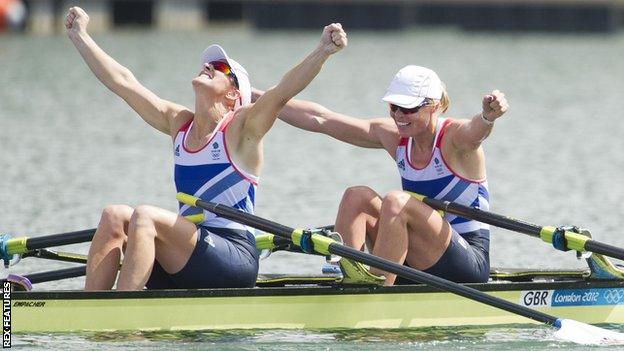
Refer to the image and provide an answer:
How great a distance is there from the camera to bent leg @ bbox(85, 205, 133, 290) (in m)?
10.1

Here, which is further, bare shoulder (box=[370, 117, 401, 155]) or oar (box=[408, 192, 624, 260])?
bare shoulder (box=[370, 117, 401, 155])

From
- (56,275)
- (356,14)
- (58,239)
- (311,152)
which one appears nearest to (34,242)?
(58,239)

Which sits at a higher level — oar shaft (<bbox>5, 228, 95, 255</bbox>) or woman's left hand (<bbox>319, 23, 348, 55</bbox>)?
woman's left hand (<bbox>319, 23, 348, 55</bbox>)

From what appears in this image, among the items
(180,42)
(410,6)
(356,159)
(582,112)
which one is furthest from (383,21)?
(356,159)

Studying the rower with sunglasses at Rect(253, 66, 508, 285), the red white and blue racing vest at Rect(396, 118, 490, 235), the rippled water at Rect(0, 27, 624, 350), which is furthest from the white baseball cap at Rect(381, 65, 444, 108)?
the rippled water at Rect(0, 27, 624, 350)

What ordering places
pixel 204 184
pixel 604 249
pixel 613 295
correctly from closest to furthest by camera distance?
1. pixel 204 184
2. pixel 604 249
3. pixel 613 295

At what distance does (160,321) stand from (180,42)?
151 feet

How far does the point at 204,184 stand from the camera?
10.5m

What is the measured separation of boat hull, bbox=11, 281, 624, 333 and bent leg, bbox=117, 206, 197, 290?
0.45 ft

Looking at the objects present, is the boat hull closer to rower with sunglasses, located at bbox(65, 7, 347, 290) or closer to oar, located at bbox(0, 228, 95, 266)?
rower with sunglasses, located at bbox(65, 7, 347, 290)

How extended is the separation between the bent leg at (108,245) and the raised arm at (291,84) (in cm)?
100

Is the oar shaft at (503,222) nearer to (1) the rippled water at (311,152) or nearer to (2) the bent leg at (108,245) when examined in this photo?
(1) the rippled water at (311,152)

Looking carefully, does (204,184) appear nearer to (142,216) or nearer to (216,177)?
(216,177)

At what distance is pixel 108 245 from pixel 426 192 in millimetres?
2392
